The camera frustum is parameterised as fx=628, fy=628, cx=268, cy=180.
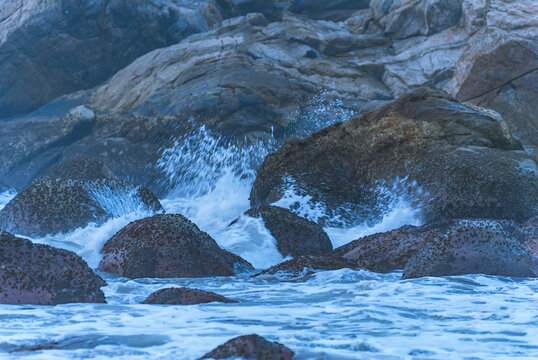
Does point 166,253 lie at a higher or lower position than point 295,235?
lower

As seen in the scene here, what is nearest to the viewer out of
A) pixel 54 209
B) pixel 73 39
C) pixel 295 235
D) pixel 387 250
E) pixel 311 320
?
pixel 311 320

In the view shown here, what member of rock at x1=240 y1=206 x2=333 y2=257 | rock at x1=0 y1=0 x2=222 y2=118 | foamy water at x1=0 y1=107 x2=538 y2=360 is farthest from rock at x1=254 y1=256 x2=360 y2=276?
rock at x1=0 y1=0 x2=222 y2=118

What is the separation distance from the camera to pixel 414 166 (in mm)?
9734

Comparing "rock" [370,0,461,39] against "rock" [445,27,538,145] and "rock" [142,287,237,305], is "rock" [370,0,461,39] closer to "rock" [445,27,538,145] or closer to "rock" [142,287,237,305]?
"rock" [445,27,538,145]

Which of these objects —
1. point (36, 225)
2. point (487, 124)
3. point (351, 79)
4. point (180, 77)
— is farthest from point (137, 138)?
point (487, 124)

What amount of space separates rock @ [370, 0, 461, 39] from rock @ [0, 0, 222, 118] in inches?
236

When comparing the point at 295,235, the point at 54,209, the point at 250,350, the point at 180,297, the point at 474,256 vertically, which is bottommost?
the point at 250,350

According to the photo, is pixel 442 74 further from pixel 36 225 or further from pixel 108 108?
pixel 36 225

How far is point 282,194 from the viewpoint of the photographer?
997cm

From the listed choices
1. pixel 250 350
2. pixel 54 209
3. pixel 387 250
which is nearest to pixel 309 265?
pixel 387 250

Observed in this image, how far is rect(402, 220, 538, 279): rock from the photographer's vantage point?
5.67 m

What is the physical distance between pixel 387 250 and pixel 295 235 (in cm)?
155

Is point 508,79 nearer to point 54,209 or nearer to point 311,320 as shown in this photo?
point 54,209

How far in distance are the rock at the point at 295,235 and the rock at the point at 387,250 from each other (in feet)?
1.90
